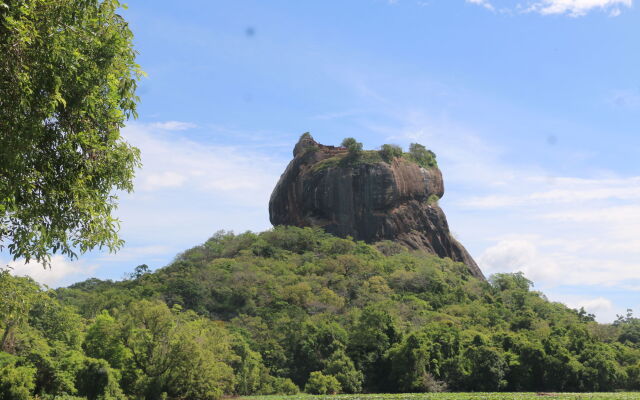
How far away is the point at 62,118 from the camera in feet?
31.4

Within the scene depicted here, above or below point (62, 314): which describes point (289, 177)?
above

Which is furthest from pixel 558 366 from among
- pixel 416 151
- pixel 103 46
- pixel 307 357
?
pixel 416 151

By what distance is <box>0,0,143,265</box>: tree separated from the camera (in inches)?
331

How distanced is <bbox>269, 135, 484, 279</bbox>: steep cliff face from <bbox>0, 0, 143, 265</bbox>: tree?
9010cm

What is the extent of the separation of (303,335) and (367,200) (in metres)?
48.3

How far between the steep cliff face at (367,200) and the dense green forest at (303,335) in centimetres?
916

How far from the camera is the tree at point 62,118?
8414 millimetres

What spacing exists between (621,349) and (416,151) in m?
61.5

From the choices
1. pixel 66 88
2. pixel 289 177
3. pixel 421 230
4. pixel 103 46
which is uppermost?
pixel 289 177

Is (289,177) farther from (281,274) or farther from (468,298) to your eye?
(468,298)

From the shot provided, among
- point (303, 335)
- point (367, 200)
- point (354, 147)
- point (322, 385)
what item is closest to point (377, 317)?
point (303, 335)

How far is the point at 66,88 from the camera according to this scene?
9.10 m

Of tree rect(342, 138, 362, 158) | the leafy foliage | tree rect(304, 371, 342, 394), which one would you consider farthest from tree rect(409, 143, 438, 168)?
tree rect(304, 371, 342, 394)

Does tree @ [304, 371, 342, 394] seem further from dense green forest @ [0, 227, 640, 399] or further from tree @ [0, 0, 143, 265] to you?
tree @ [0, 0, 143, 265]
